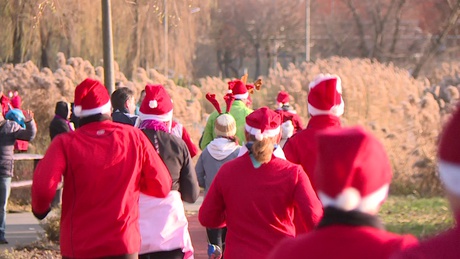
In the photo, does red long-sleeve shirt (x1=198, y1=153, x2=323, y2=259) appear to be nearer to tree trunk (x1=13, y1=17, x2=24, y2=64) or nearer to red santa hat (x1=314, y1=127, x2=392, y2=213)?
red santa hat (x1=314, y1=127, x2=392, y2=213)

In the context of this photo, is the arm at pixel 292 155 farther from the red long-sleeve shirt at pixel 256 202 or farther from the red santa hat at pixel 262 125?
the red long-sleeve shirt at pixel 256 202

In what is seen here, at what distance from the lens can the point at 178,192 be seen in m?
6.45

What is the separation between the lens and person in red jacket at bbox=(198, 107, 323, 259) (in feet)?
17.4

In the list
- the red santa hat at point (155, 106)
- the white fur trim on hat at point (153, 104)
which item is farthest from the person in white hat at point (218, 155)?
the white fur trim on hat at point (153, 104)

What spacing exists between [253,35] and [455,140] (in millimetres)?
55175

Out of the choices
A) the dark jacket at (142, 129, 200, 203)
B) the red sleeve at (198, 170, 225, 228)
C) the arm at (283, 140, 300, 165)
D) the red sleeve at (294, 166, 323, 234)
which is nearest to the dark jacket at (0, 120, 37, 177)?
the dark jacket at (142, 129, 200, 203)

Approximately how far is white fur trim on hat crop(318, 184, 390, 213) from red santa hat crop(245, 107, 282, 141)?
8.75 feet

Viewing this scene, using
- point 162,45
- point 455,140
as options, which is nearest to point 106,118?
point 455,140

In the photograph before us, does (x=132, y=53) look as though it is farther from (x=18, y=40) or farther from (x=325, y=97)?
(x=325, y=97)

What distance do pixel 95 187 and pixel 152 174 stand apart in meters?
0.39

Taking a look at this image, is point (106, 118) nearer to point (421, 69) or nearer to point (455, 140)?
point (455, 140)

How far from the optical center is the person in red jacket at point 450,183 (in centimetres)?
249

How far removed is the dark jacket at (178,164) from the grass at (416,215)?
503 centimetres

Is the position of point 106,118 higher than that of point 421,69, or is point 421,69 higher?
point 106,118
